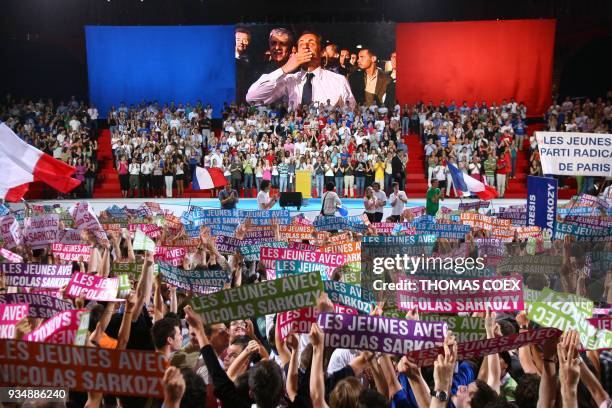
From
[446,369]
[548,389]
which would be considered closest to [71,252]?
[446,369]

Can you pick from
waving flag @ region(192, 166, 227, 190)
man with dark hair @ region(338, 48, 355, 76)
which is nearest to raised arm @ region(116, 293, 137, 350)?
waving flag @ region(192, 166, 227, 190)

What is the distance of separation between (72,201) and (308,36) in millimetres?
11681

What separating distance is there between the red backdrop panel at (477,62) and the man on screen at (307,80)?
11.4ft

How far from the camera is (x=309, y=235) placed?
34.6 feet

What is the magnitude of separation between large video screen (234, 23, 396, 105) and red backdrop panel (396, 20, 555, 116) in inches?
87.8

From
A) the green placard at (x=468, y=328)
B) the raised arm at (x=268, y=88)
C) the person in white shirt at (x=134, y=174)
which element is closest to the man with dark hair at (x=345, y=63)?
the raised arm at (x=268, y=88)

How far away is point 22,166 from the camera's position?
1042 cm

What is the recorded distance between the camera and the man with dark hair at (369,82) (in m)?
30.5

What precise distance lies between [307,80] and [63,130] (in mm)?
10006

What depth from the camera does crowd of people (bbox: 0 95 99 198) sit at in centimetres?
2781

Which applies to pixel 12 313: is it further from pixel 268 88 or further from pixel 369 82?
pixel 268 88

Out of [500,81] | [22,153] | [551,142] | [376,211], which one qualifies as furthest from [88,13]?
[551,142]

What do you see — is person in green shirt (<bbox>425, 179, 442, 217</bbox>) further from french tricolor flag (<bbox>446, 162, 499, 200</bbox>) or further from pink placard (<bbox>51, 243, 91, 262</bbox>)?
pink placard (<bbox>51, 243, 91, 262</bbox>)

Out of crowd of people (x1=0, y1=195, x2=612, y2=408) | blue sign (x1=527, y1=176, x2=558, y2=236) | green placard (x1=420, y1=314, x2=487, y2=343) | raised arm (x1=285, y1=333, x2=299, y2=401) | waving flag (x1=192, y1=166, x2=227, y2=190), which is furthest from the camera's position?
waving flag (x1=192, y1=166, x2=227, y2=190)
